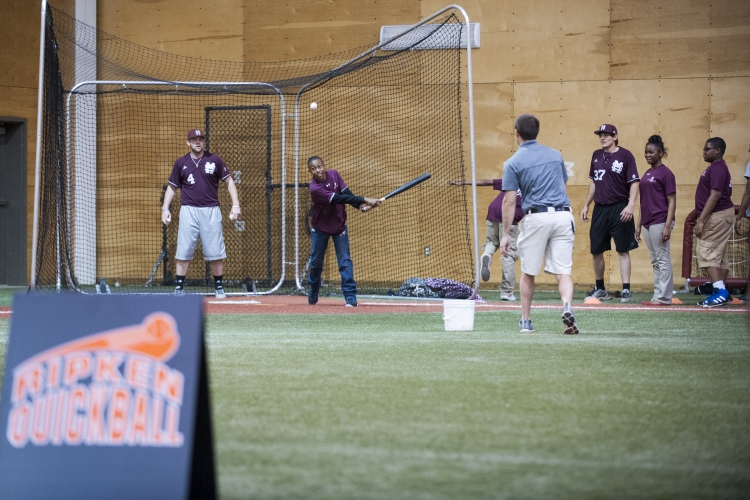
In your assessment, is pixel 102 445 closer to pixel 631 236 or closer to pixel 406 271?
pixel 631 236

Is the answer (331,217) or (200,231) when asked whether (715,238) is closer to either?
(331,217)

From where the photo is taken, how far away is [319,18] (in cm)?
1553

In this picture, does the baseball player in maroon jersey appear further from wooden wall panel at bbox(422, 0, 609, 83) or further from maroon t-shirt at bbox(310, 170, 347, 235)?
wooden wall panel at bbox(422, 0, 609, 83)

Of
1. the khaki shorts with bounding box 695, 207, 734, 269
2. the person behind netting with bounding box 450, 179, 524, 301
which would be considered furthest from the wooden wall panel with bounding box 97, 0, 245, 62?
the khaki shorts with bounding box 695, 207, 734, 269

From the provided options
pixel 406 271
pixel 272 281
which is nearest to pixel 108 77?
pixel 272 281

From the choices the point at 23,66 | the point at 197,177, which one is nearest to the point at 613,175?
the point at 197,177

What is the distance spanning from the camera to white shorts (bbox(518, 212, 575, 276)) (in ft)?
23.9

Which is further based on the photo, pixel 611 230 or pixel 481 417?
pixel 611 230

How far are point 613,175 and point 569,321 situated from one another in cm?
500

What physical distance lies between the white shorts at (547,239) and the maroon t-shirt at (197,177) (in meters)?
5.75

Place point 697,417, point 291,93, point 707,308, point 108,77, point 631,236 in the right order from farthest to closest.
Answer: point 108,77
point 291,93
point 631,236
point 707,308
point 697,417

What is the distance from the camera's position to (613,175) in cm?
1166

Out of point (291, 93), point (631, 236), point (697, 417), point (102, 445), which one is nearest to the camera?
point (102, 445)

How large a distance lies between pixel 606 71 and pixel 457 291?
16.2ft
